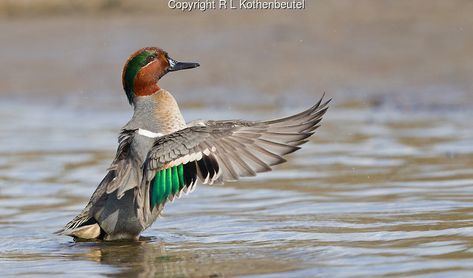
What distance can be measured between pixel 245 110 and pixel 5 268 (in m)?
6.21

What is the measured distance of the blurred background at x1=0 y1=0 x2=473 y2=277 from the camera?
6309mm

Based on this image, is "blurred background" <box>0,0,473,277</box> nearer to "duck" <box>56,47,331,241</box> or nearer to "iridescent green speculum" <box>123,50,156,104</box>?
"duck" <box>56,47,331,241</box>

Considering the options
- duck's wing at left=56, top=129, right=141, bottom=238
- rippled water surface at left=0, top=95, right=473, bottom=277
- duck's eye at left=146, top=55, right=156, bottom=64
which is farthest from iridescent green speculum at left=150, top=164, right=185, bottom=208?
duck's eye at left=146, top=55, right=156, bottom=64

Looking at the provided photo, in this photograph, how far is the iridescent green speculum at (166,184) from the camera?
21.2 ft

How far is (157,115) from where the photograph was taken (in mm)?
6914

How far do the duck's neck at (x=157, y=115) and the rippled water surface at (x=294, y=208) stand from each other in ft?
2.21

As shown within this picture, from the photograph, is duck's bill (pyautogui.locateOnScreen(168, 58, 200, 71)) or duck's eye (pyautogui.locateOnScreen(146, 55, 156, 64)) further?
duck's bill (pyautogui.locateOnScreen(168, 58, 200, 71))


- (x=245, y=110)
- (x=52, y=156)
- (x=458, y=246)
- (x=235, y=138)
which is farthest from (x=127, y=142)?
(x=245, y=110)

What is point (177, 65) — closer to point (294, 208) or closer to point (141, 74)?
point (141, 74)

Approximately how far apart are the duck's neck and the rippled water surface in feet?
2.21

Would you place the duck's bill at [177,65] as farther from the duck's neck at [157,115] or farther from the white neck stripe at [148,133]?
the white neck stripe at [148,133]

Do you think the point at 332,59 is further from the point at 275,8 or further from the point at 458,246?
the point at 458,246

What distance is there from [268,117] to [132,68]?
14.9 ft

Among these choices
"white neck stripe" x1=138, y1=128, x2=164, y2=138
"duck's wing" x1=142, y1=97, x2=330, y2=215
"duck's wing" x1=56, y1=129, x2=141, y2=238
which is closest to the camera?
"duck's wing" x1=142, y1=97, x2=330, y2=215
